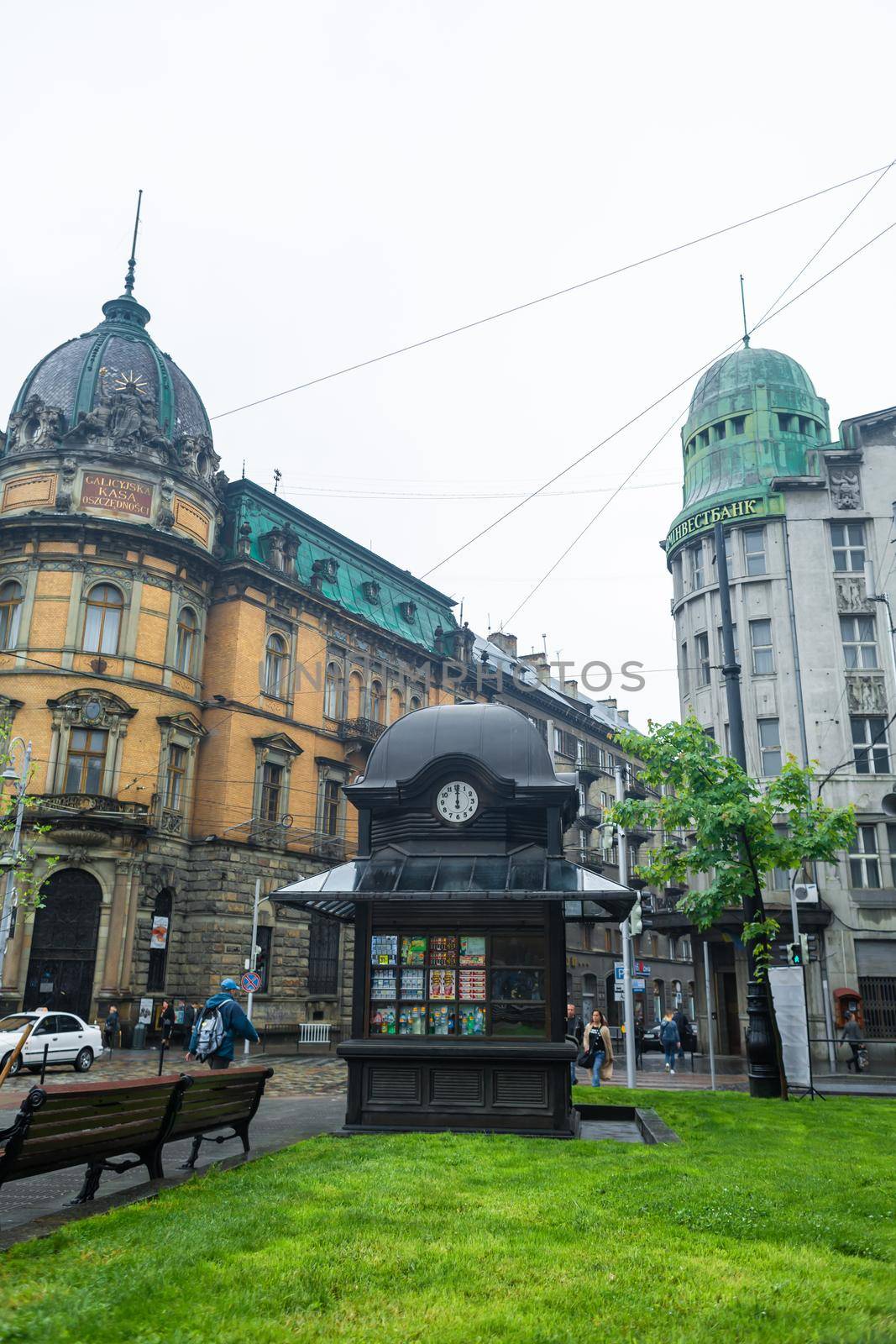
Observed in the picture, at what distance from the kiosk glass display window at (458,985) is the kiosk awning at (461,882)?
640 mm

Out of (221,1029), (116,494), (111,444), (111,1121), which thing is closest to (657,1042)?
(116,494)

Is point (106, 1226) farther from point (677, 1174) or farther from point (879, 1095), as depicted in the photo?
point (879, 1095)

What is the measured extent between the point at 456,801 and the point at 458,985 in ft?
7.91

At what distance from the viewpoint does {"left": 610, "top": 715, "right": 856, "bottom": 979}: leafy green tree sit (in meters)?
19.2

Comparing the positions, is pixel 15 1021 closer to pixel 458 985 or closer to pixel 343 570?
pixel 458 985

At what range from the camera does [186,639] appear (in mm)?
41031

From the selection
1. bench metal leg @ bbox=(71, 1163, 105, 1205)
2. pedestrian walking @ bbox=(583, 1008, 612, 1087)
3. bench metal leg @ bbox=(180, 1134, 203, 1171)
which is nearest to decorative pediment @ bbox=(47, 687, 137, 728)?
pedestrian walking @ bbox=(583, 1008, 612, 1087)

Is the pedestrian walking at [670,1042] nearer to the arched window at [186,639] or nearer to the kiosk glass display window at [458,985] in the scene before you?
the kiosk glass display window at [458,985]

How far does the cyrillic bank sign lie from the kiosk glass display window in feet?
103

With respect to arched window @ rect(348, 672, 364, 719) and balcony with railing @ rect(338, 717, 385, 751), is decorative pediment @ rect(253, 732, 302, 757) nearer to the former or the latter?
balcony with railing @ rect(338, 717, 385, 751)

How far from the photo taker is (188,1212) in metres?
7.75

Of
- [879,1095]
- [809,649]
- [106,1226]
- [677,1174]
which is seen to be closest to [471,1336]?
[106,1226]

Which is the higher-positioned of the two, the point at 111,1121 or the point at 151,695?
the point at 151,695

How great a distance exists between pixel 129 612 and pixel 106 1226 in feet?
108
